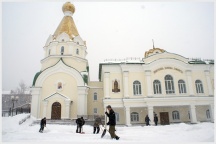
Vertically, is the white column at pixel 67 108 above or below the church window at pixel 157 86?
below

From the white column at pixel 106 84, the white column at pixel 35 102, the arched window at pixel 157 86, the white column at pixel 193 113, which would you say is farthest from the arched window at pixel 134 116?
the white column at pixel 35 102

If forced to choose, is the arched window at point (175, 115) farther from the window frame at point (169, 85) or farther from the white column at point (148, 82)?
the white column at point (148, 82)

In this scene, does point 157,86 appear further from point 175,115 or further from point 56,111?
point 56,111

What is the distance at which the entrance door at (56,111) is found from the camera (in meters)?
18.6

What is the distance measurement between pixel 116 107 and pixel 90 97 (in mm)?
4999

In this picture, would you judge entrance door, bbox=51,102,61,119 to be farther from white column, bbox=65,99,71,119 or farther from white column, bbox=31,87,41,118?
white column, bbox=31,87,41,118

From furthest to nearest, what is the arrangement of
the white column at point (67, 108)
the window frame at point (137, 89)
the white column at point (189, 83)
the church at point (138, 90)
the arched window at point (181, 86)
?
the white column at point (67, 108), the arched window at point (181, 86), the window frame at point (137, 89), the white column at point (189, 83), the church at point (138, 90)

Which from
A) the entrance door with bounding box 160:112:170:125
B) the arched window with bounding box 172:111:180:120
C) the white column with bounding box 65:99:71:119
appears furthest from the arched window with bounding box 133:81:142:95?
the white column with bounding box 65:99:71:119

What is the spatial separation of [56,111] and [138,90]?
8.51 meters

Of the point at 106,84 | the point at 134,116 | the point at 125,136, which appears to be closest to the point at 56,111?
the point at 106,84

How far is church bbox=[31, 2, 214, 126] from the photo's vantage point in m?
17.0

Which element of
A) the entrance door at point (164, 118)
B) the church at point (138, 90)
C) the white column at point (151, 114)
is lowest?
the entrance door at point (164, 118)

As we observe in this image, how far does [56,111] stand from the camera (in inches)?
736

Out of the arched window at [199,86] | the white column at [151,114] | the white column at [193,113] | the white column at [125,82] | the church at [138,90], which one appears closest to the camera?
the white column at [151,114]
